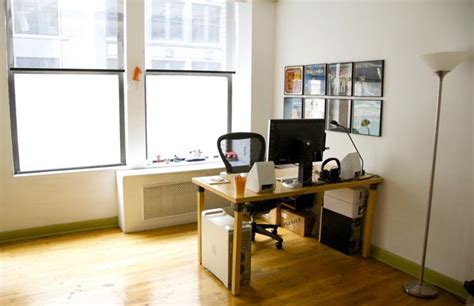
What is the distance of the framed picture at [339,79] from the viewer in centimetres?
403

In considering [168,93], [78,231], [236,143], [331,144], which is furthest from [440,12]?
[78,231]

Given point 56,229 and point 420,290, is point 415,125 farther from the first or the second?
point 56,229

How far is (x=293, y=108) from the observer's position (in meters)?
4.81

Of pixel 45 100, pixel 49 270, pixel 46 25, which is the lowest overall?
pixel 49 270

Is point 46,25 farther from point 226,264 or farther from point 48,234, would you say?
point 226,264

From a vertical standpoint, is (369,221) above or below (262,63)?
below

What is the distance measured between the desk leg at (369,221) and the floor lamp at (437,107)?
0.53 meters

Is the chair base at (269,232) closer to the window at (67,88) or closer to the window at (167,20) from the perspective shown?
the window at (67,88)

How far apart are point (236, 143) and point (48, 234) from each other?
2.18m

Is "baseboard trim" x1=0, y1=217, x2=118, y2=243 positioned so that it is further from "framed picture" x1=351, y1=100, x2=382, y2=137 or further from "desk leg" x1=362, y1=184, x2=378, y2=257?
"framed picture" x1=351, y1=100, x2=382, y2=137

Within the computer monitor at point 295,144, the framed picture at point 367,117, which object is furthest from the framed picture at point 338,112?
the computer monitor at point 295,144

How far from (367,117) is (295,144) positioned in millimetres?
826

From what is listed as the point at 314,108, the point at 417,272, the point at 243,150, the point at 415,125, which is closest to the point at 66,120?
the point at 243,150

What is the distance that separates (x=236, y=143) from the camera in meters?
4.16
